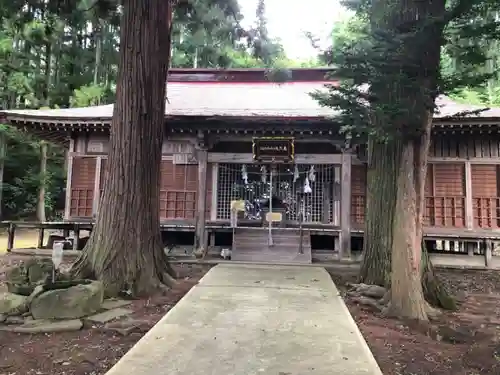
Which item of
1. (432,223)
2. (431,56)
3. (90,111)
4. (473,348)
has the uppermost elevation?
(90,111)

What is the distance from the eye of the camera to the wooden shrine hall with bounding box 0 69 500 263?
33.6 feet

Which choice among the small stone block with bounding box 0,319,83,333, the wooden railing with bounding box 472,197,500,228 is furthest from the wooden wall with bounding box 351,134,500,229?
the small stone block with bounding box 0,319,83,333

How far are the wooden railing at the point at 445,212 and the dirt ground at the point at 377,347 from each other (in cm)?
496

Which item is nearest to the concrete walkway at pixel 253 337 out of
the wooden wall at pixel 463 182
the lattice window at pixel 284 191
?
the lattice window at pixel 284 191

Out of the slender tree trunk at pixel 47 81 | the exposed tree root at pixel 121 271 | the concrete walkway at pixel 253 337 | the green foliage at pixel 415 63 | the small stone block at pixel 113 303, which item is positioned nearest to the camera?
the concrete walkway at pixel 253 337

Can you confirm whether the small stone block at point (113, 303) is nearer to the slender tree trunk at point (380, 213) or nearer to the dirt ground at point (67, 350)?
the dirt ground at point (67, 350)

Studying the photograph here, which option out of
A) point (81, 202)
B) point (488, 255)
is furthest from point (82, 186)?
point (488, 255)

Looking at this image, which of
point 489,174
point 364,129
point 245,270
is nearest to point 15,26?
point 245,270

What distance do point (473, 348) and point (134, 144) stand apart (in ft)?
17.7

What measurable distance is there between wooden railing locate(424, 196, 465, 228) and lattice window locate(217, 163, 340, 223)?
252 cm

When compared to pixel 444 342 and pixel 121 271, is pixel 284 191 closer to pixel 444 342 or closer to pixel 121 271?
pixel 121 271

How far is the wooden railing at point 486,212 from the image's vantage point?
33.7ft

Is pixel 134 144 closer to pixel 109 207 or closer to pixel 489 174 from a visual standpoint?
pixel 109 207

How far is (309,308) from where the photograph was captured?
5.14 m
